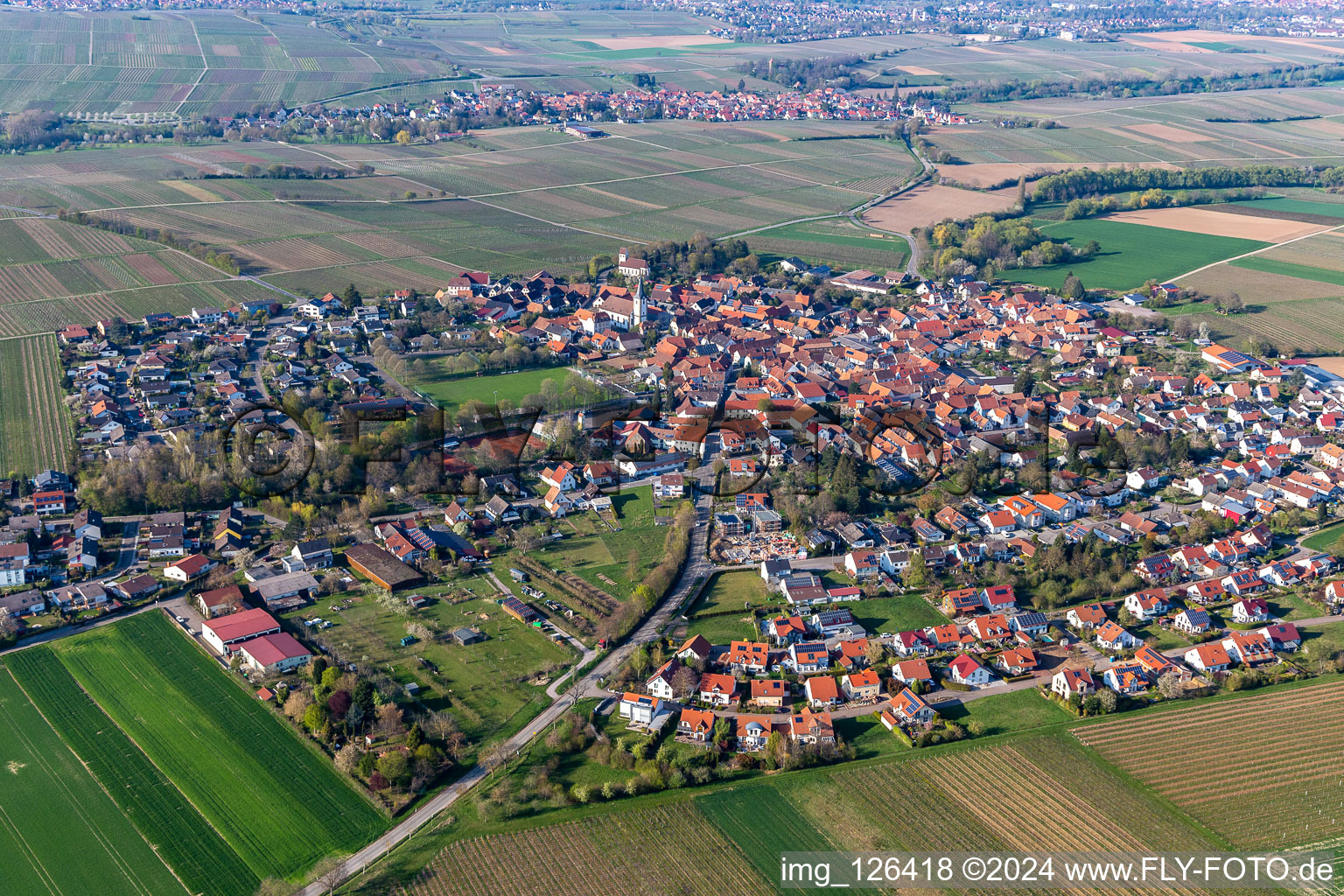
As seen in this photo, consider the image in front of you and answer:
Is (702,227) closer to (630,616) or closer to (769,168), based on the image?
(769,168)

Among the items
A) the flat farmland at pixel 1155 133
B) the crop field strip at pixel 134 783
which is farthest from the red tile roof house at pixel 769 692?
the flat farmland at pixel 1155 133

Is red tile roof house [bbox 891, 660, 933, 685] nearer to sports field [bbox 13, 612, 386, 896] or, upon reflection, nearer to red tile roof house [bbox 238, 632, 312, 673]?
sports field [bbox 13, 612, 386, 896]

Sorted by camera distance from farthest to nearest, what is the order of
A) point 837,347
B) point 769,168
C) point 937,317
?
point 769,168 < point 937,317 < point 837,347

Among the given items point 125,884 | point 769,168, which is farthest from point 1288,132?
point 125,884

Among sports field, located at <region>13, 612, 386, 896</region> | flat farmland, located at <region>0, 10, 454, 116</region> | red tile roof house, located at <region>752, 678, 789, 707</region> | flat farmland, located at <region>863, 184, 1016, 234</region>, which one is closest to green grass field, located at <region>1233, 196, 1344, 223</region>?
flat farmland, located at <region>863, 184, 1016, 234</region>

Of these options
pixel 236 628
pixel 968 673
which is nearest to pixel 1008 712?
pixel 968 673

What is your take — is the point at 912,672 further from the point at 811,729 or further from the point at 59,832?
the point at 59,832
